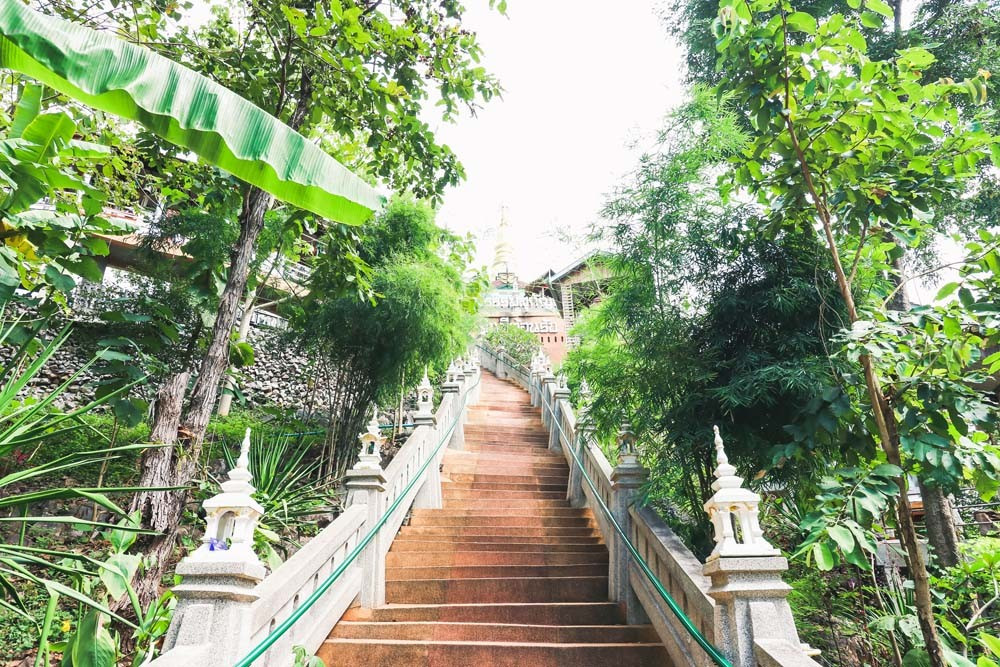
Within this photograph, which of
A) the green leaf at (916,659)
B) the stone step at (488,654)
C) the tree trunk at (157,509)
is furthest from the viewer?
the stone step at (488,654)

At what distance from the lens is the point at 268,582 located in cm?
290

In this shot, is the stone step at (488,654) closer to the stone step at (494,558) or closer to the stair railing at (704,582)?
the stair railing at (704,582)

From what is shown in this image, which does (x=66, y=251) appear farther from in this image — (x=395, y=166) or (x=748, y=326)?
(x=748, y=326)

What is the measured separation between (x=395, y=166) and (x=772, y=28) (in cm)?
336

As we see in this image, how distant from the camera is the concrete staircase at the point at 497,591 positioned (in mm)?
3547

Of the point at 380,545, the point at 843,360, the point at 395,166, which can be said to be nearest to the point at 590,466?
the point at 380,545

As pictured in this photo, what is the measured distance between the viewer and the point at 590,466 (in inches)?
234

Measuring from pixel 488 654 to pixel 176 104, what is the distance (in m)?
3.52

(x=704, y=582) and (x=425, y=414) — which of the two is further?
(x=425, y=414)

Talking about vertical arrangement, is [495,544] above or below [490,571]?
above

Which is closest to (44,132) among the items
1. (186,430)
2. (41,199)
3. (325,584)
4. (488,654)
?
(41,199)

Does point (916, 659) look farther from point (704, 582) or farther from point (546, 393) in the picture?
point (546, 393)

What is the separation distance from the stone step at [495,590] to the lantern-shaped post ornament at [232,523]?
237 centimetres

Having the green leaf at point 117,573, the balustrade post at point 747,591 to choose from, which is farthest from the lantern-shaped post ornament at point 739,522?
the green leaf at point 117,573
